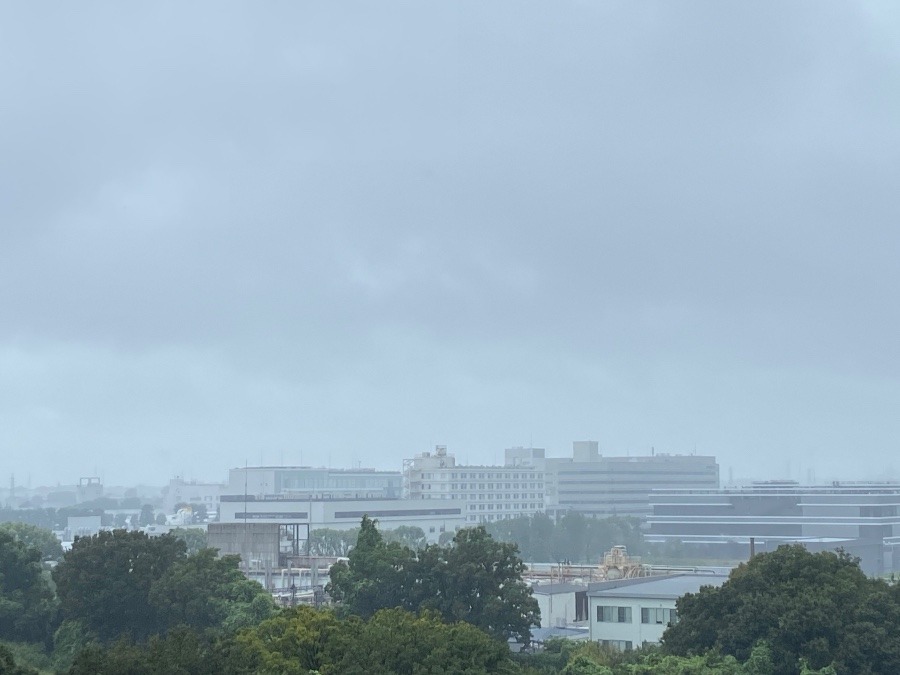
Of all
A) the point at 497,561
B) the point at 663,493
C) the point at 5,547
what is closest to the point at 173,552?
the point at 5,547

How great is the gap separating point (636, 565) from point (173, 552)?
36.3 m

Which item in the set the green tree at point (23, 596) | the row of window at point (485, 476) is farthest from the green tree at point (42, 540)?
the row of window at point (485, 476)

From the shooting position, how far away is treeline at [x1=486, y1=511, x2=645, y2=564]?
483 ft

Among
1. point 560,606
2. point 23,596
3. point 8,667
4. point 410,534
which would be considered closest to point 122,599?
point 23,596

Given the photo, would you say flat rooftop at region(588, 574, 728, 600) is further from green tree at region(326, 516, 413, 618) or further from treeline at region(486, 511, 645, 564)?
treeline at region(486, 511, 645, 564)

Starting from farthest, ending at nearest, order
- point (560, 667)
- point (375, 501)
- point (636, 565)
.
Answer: point (375, 501) < point (636, 565) < point (560, 667)

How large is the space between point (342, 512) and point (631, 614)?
3802 inches

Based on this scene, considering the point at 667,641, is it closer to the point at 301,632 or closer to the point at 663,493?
the point at 301,632

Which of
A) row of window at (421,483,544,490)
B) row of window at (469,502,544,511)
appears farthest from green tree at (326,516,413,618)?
row of window at (469,502,544,511)

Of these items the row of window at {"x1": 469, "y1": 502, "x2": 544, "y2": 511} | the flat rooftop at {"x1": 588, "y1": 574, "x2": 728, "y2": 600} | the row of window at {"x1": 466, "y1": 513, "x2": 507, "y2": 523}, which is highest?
the row of window at {"x1": 469, "y1": 502, "x2": 544, "y2": 511}

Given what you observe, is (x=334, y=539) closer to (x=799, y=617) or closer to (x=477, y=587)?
(x=477, y=587)

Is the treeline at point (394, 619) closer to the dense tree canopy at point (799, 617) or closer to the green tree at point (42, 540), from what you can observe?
the dense tree canopy at point (799, 617)

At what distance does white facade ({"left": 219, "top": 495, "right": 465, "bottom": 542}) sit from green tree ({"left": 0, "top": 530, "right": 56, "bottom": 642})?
8680 centimetres

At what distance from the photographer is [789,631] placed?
39.0m
